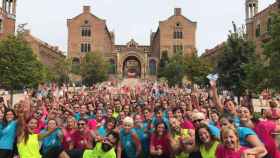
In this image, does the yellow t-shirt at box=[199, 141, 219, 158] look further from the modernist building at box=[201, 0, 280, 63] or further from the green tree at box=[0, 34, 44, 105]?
the modernist building at box=[201, 0, 280, 63]

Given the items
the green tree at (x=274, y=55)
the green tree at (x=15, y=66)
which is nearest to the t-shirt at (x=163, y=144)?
the green tree at (x=274, y=55)

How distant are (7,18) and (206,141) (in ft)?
191

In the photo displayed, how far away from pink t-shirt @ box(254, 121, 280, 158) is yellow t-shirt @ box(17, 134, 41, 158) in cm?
421

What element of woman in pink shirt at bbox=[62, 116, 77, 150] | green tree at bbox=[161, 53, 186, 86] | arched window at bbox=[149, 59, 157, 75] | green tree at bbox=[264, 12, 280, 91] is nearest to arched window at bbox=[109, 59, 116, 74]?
arched window at bbox=[149, 59, 157, 75]

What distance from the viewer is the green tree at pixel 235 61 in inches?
1151

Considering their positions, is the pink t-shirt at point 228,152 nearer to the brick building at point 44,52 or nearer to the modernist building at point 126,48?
the brick building at point 44,52

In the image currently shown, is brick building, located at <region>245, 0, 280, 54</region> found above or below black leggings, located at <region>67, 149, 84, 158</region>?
above

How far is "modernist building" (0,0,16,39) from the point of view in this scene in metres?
57.9

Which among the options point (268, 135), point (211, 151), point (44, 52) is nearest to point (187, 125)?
point (268, 135)

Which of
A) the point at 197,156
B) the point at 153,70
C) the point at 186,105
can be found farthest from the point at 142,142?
the point at 153,70

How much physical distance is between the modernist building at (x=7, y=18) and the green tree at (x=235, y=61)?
39.0 meters

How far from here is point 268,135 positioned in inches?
269

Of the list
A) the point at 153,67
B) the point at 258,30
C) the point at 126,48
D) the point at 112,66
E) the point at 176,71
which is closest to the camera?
the point at 258,30

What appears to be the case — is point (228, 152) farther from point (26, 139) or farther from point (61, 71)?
point (61, 71)
